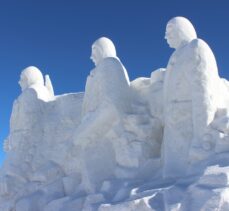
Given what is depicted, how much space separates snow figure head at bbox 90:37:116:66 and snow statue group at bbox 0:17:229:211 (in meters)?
0.02

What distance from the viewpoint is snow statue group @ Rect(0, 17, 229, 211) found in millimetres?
7227

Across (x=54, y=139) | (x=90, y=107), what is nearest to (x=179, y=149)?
(x=90, y=107)

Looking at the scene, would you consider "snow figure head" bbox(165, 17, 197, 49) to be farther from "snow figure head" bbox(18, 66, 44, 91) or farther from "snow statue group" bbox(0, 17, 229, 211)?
"snow figure head" bbox(18, 66, 44, 91)

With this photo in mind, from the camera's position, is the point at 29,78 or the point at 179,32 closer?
the point at 179,32

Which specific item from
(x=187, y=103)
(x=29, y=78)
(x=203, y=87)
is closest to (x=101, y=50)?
(x=29, y=78)

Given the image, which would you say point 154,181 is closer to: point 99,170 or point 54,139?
point 99,170

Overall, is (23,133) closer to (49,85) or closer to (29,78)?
(29,78)

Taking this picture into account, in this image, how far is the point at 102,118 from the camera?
9.50m

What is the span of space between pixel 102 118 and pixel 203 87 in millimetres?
2393

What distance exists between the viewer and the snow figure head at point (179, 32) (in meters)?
9.00

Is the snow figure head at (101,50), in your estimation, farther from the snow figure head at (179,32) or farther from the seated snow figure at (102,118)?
the snow figure head at (179,32)

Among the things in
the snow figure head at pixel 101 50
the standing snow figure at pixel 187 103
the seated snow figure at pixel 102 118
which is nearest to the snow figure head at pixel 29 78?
the snow figure head at pixel 101 50

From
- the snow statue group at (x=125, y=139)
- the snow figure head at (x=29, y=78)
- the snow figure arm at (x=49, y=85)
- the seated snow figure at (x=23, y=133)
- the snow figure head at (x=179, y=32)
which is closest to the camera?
the snow statue group at (x=125, y=139)

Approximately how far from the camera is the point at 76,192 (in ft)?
30.6
